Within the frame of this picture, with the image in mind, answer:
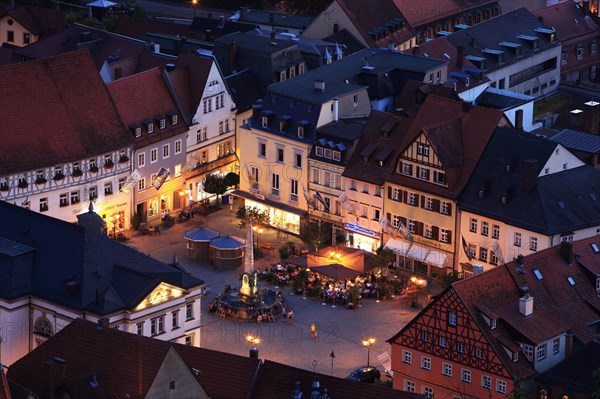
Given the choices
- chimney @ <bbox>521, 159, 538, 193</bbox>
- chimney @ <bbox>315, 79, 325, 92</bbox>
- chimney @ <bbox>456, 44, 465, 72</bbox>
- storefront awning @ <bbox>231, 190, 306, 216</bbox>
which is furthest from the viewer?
chimney @ <bbox>456, 44, 465, 72</bbox>

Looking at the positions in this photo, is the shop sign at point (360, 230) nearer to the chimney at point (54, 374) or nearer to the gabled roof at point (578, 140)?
the gabled roof at point (578, 140)

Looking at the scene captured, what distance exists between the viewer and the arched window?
13038cm

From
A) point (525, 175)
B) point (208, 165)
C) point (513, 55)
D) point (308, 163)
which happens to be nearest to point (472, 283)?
Result: point (525, 175)

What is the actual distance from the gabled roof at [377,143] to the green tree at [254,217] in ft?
27.4

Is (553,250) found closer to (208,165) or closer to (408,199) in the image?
(408,199)

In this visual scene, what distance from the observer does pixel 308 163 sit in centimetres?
15700

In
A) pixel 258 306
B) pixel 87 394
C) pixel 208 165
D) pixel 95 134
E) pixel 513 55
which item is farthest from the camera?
pixel 513 55

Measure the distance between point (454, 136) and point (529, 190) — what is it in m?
7.28

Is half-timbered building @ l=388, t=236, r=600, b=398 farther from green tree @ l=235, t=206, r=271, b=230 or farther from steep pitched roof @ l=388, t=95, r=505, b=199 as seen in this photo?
green tree @ l=235, t=206, r=271, b=230

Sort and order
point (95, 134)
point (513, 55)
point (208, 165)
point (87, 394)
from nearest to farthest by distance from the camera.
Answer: point (87, 394), point (95, 134), point (208, 165), point (513, 55)

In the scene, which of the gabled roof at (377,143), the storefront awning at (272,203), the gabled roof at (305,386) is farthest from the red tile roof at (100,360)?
the storefront awning at (272,203)

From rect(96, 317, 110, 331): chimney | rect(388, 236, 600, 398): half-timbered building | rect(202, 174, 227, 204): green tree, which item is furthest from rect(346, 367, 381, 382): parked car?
rect(202, 174, 227, 204): green tree

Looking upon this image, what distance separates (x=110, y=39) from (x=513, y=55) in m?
33.6

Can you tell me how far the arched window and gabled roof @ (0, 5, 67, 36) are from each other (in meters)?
64.7
